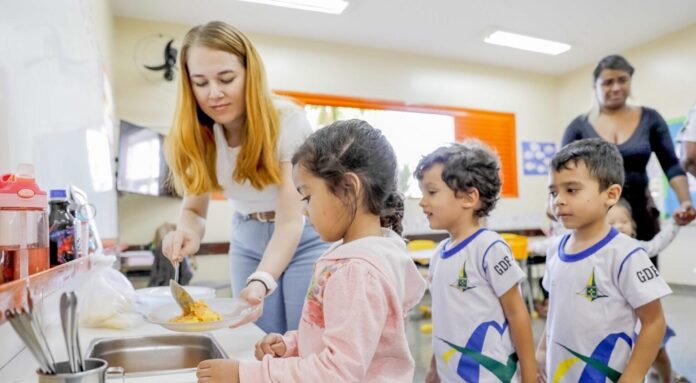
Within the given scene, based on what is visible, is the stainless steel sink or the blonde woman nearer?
the stainless steel sink

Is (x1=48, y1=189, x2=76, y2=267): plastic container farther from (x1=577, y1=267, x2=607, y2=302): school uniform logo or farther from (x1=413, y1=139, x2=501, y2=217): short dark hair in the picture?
(x1=577, y1=267, x2=607, y2=302): school uniform logo

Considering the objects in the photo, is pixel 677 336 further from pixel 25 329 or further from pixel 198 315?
pixel 25 329

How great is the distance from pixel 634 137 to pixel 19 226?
7.35 feet

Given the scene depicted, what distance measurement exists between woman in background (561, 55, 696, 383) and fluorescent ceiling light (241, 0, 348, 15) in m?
2.37

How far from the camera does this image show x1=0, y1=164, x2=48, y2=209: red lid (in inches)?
27.8

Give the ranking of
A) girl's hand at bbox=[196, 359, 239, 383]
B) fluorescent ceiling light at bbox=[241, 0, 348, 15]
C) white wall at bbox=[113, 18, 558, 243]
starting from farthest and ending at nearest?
white wall at bbox=[113, 18, 558, 243] → fluorescent ceiling light at bbox=[241, 0, 348, 15] → girl's hand at bbox=[196, 359, 239, 383]

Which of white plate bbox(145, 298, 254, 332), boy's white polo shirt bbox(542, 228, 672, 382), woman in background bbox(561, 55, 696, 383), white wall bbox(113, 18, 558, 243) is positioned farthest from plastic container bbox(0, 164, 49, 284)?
white wall bbox(113, 18, 558, 243)

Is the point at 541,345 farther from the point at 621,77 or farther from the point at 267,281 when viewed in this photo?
the point at 621,77

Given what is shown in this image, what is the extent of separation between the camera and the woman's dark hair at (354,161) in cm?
81

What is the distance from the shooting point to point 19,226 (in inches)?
29.0

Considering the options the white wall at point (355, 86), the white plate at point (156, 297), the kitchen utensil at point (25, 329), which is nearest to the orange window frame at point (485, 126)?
the white wall at point (355, 86)

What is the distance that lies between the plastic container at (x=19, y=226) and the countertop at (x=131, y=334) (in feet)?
0.46

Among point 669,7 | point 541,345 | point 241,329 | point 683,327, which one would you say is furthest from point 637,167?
point 669,7

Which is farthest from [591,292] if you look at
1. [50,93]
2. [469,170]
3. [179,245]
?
[50,93]
